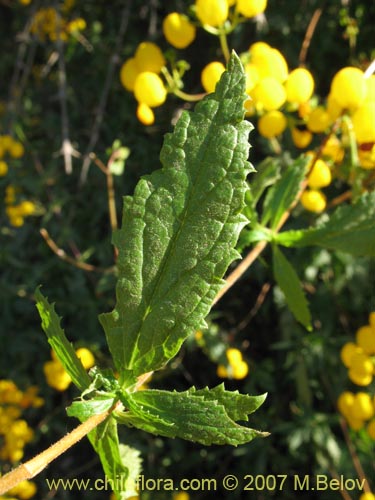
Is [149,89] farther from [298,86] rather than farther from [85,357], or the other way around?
[85,357]

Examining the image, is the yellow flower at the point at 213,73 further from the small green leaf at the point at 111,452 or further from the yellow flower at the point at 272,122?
the small green leaf at the point at 111,452

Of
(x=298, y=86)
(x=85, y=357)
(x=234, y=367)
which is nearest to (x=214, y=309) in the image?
(x=234, y=367)

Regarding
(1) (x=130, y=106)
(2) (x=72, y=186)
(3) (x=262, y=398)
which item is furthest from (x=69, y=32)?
(3) (x=262, y=398)

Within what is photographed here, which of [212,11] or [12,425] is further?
[12,425]

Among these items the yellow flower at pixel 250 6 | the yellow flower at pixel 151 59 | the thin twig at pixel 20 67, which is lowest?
the yellow flower at pixel 250 6

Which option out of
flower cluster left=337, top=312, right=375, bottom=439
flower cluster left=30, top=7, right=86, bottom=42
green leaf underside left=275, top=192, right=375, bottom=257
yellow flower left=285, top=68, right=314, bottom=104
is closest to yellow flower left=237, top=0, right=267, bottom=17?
yellow flower left=285, top=68, right=314, bottom=104

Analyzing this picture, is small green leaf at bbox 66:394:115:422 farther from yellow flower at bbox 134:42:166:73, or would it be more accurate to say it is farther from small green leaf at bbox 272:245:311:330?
yellow flower at bbox 134:42:166:73

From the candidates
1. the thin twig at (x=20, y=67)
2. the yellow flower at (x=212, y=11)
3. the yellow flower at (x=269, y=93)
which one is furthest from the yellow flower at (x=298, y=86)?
the thin twig at (x=20, y=67)
